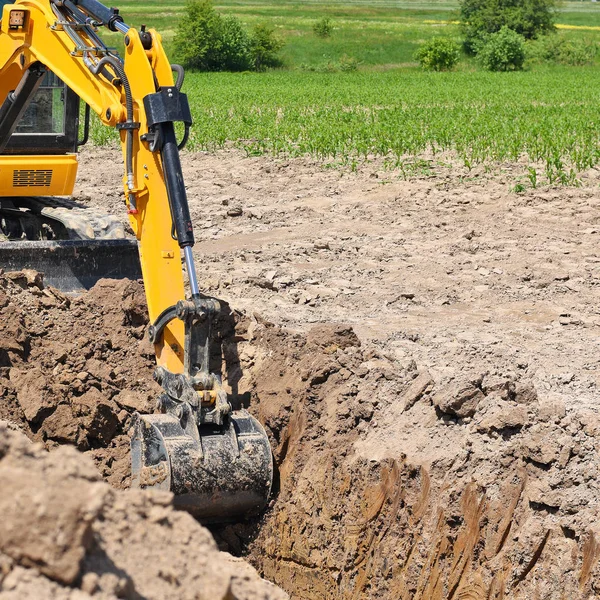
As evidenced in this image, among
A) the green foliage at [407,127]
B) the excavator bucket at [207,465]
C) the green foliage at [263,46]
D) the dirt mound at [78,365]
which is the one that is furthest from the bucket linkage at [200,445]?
the green foliage at [263,46]

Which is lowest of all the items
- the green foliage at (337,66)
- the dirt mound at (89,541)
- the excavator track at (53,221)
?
the excavator track at (53,221)

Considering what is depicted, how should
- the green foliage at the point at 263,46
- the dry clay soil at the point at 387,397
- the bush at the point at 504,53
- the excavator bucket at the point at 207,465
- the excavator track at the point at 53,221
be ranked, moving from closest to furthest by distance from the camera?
the dry clay soil at the point at 387,397, the excavator bucket at the point at 207,465, the excavator track at the point at 53,221, the bush at the point at 504,53, the green foliage at the point at 263,46

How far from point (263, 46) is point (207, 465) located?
61.4 m

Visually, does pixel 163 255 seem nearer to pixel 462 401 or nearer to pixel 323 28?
pixel 462 401

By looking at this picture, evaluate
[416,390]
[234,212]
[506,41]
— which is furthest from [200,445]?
[506,41]

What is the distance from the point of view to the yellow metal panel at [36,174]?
8.74 m

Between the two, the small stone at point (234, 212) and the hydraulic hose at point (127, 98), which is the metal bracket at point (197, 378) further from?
the small stone at point (234, 212)

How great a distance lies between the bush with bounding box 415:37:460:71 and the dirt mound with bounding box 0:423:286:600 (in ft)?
198

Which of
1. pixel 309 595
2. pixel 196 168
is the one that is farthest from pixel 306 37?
pixel 309 595

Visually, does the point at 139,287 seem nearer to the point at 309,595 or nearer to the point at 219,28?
the point at 309,595

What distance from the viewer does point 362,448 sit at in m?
5.43

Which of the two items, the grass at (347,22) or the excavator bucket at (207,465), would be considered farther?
the grass at (347,22)

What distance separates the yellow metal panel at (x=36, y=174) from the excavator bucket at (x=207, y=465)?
4.03 metres

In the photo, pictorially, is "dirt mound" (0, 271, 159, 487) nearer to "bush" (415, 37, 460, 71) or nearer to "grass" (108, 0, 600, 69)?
"grass" (108, 0, 600, 69)
